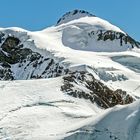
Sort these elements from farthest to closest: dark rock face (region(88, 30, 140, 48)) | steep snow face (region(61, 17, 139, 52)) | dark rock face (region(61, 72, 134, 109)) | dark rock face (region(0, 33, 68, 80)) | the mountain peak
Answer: the mountain peak < dark rock face (region(88, 30, 140, 48)) < steep snow face (region(61, 17, 139, 52)) < dark rock face (region(0, 33, 68, 80)) < dark rock face (region(61, 72, 134, 109))

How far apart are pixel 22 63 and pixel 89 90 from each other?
140 feet

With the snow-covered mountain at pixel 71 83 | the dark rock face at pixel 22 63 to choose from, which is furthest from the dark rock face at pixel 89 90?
the dark rock face at pixel 22 63

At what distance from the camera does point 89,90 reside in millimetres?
38500

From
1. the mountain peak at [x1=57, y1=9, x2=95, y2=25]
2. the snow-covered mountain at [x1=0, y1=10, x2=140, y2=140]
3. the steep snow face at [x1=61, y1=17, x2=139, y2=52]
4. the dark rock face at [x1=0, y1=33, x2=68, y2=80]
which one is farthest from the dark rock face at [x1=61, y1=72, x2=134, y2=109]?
the mountain peak at [x1=57, y1=9, x2=95, y2=25]

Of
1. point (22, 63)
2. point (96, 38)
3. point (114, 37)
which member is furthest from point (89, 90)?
point (96, 38)

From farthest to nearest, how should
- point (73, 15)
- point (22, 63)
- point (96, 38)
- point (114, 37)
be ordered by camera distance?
point (73, 15), point (96, 38), point (114, 37), point (22, 63)

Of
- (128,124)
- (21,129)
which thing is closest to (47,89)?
(21,129)

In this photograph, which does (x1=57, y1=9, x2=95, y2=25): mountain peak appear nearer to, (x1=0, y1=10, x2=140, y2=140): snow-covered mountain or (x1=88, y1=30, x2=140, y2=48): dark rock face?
(x1=0, y1=10, x2=140, y2=140): snow-covered mountain

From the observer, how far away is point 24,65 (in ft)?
261

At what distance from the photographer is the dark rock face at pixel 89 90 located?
37.0m

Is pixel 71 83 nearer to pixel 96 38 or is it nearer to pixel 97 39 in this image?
pixel 97 39

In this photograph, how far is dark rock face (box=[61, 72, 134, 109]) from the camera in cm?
3697

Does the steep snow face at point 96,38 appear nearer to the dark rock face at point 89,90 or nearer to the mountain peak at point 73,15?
the mountain peak at point 73,15

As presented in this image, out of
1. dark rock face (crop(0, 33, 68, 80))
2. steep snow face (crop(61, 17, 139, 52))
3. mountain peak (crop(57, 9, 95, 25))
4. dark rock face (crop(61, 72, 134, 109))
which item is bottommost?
dark rock face (crop(61, 72, 134, 109))
